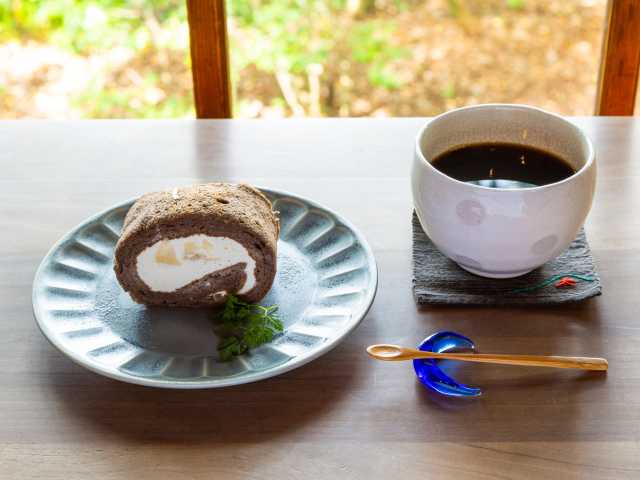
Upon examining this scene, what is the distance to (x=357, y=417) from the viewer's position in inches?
25.2

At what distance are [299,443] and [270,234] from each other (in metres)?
0.21

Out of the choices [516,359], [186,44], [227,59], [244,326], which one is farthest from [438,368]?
[186,44]

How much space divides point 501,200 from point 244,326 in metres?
0.25

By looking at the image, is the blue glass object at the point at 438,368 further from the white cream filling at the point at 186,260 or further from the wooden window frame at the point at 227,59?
the wooden window frame at the point at 227,59

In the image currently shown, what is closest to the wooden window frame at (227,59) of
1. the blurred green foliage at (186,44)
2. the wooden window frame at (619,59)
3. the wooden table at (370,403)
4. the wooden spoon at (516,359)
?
the wooden window frame at (619,59)

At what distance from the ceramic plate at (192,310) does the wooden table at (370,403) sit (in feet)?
0.07

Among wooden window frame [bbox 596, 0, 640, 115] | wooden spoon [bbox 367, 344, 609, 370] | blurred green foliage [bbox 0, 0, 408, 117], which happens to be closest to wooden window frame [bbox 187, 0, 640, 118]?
wooden window frame [bbox 596, 0, 640, 115]

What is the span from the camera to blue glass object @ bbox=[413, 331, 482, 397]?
0.66 metres

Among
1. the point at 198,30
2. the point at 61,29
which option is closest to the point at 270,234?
the point at 198,30

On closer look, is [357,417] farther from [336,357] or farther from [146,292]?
[146,292]

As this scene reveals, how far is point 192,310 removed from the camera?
759 millimetres

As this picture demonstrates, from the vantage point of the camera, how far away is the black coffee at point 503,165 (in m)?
0.77

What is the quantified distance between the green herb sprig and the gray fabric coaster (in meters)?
0.14

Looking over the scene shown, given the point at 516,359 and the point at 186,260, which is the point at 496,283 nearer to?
the point at 516,359
